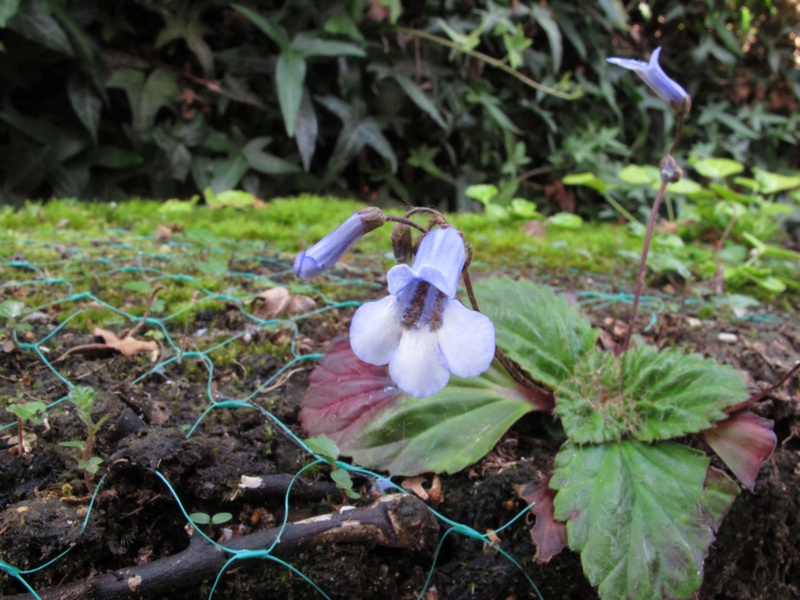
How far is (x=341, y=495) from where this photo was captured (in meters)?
1.45

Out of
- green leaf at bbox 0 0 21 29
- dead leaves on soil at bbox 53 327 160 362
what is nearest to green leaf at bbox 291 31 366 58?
green leaf at bbox 0 0 21 29

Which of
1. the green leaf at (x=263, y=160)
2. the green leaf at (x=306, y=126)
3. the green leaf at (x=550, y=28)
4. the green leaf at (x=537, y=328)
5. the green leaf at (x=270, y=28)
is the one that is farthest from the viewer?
the green leaf at (x=550, y=28)

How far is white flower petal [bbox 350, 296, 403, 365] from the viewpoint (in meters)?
1.21

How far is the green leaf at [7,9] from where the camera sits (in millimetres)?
3641

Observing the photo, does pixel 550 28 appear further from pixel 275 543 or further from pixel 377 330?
pixel 275 543

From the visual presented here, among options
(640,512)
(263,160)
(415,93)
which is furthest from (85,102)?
(640,512)

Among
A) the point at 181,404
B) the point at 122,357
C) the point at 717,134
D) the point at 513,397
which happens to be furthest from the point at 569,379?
the point at 717,134

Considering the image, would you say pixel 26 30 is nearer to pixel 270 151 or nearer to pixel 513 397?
pixel 270 151

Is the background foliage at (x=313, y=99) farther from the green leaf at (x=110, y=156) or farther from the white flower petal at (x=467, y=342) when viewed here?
the white flower petal at (x=467, y=342)

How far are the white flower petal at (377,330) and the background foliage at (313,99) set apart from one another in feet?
11.8

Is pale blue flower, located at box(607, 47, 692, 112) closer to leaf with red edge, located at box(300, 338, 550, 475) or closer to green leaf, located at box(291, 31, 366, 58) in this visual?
leaf with red edge, located at box(300, 338, 550, 475)

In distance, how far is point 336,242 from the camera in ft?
4.43

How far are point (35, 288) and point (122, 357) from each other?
2.20ft

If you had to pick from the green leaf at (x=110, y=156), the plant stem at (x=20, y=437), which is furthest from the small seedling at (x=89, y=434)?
the green leaf at (x=110, y=156)
